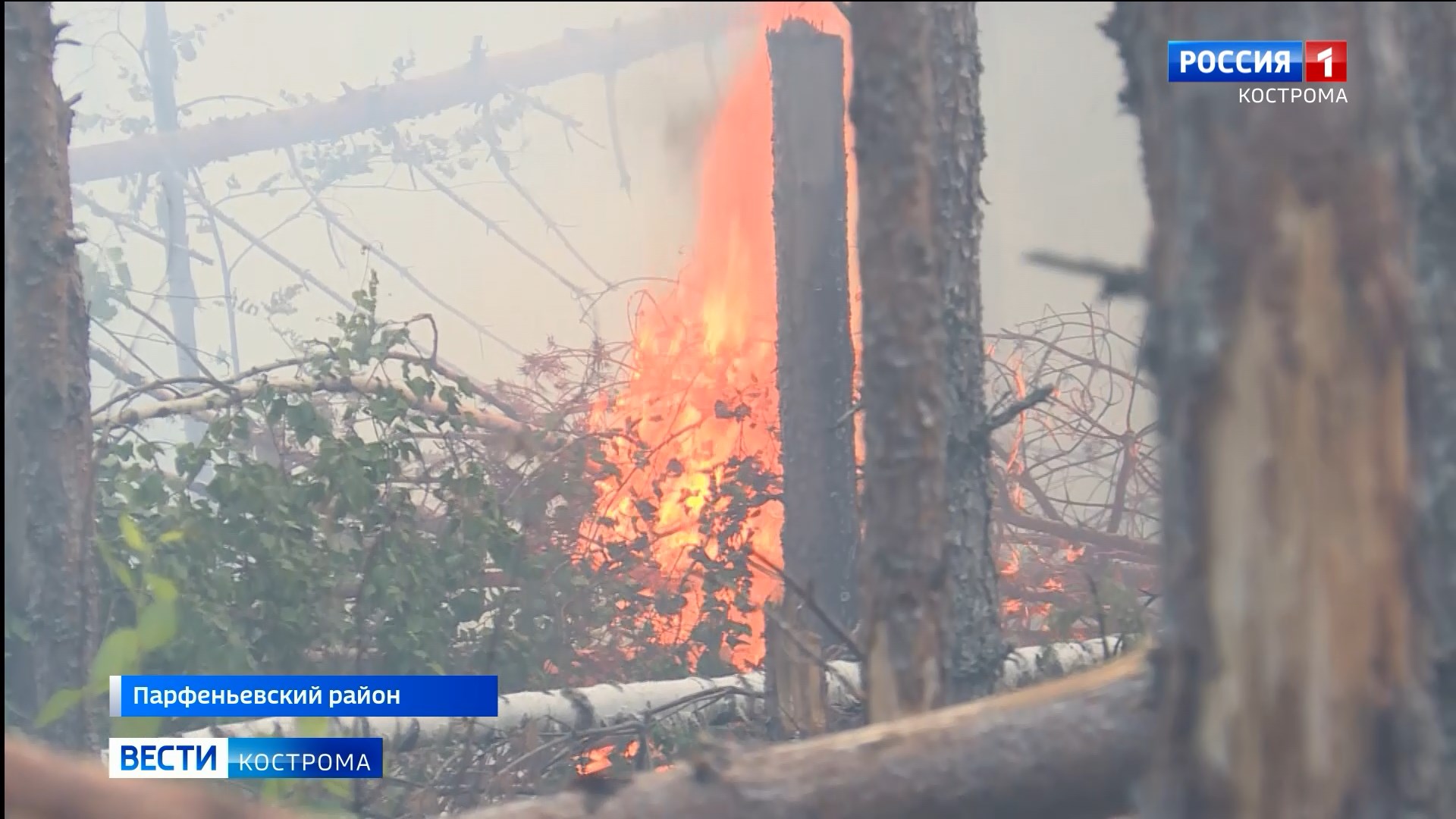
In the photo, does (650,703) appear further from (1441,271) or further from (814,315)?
(1441,271)

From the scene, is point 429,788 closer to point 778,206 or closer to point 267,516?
point 267,516

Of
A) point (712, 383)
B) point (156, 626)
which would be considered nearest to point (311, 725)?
point (156, 626)

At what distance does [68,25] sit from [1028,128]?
9618 millimetres

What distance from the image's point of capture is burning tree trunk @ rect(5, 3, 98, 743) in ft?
13.7

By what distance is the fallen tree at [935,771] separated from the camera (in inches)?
101

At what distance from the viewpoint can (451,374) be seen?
6266 mm

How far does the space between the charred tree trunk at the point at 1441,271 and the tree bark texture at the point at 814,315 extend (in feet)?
11.3

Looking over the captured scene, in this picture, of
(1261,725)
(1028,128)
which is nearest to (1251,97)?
(1261,725)

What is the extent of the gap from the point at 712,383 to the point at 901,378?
4.22m

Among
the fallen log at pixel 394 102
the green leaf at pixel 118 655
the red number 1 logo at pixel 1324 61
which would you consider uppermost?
the fallen log at pixel 394 102
